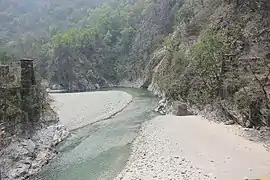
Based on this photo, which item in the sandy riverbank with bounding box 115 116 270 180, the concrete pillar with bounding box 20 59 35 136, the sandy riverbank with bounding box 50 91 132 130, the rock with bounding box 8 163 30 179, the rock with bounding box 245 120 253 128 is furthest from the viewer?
the sandy riverbank with bounding box 50 91 132 130

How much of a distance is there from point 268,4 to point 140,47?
167 ft

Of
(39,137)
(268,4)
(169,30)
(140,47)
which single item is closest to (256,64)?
(268,4)

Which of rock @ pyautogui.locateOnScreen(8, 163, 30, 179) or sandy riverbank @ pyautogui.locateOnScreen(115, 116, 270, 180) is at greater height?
sandy riverbank @ pyautogui.locateOnScreen(115, 116, 270, 180)

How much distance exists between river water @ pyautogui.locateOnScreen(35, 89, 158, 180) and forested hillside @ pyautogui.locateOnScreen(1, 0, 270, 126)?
24.4ft

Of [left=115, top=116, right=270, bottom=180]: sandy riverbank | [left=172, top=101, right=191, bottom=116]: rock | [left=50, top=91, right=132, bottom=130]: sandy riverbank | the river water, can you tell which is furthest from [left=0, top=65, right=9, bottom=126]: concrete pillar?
[left=172, top=101, right=191, bottom=116]: rock

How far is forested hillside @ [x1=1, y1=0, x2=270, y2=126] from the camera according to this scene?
27.8 meters

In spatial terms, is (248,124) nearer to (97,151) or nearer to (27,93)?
(97,151)

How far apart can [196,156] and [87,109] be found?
72.9 feet

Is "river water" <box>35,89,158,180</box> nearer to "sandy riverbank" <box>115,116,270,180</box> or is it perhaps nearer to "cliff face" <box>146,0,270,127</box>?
"sandy riverbank" <box>115,116,270,180</box>

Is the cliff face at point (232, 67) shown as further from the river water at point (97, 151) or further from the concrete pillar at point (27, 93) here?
the concrete pillar at point (27, 93)

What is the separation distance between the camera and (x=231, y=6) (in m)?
38.7

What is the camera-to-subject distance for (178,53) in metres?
46.8

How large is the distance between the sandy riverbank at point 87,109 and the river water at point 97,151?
1.86 metres

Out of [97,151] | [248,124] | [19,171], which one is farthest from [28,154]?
[248,124]
